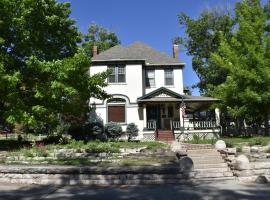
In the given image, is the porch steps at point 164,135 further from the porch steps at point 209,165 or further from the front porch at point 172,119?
the porch steps at point 209,165

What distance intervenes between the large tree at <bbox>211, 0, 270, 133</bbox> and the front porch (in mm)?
2332

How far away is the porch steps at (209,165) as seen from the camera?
14734 mm

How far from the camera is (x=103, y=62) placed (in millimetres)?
32000

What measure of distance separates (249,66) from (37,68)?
15.7m

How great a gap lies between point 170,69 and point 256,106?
8.48 m

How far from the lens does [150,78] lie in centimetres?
3334

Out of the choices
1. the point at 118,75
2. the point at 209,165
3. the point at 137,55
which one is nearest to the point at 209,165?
the point at 209,165

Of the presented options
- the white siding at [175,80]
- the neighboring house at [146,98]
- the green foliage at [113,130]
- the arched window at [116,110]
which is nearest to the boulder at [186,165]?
the green foliage at [113,130]

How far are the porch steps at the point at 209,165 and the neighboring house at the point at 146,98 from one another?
1066 cm

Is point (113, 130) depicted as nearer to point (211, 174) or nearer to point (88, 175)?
point (211, 174)

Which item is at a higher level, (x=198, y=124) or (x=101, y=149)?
(x=198, y=124)

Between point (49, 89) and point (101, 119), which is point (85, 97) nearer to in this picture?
point (49, 89)

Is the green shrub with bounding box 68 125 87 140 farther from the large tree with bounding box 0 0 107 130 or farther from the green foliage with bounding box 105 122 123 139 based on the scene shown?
the large tree with bounding box 0 0 107 130

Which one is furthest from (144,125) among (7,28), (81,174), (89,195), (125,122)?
(89,195)
